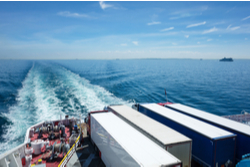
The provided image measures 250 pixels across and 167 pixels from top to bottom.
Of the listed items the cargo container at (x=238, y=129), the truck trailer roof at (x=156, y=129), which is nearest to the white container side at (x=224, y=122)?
the cargo container at (x=238, y=129)

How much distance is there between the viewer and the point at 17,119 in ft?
85.8

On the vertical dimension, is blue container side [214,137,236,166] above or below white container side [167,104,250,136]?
below

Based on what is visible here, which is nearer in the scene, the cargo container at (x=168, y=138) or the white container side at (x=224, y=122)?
the cargo container at (x=168, y=138)

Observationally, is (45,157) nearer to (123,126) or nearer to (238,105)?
(123,126)

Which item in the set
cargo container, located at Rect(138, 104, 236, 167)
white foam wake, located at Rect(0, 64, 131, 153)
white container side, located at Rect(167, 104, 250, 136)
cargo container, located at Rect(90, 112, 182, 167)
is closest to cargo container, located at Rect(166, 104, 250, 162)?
white container side, located at Rect(167, 104, 250, 136)

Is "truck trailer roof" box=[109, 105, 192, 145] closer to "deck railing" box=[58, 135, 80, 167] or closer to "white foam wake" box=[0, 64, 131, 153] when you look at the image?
"deck railing" box=[58, 135, 80, 167]

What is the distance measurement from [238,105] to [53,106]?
3984cm

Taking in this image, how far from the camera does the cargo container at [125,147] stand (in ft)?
24.4

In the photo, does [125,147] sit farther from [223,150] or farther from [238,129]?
[238,129]

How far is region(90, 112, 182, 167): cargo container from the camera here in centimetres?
745

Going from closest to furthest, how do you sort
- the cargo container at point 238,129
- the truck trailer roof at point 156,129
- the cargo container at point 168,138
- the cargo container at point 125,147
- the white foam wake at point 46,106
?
1. the cargo container at point 125,147
2. the cargo container at point 168,138
3. the truck trailer roof at point 156,129
4. the cargo container at point 238,129
5. the white foam wake at point 46,106

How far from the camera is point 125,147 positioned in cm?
843

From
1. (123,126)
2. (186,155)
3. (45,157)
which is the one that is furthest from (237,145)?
(45,157)

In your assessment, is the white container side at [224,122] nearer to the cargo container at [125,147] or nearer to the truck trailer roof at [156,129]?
the truck trailer roof at [156,129]
